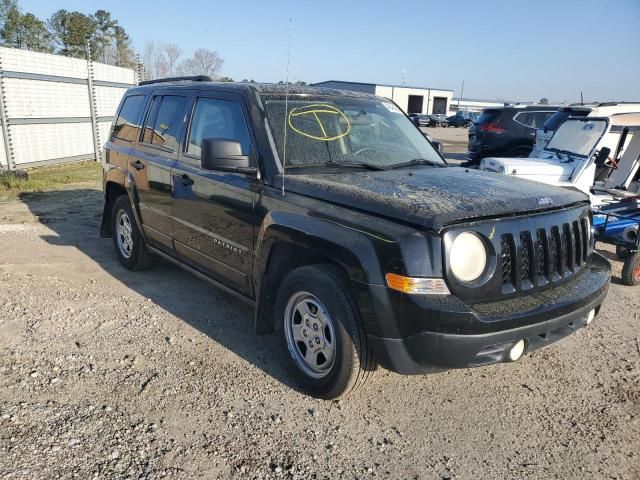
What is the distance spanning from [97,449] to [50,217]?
6.28m

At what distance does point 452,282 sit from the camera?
269 cm

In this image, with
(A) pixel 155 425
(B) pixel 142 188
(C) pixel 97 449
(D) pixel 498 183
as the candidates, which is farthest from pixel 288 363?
(B) pixel 142 188

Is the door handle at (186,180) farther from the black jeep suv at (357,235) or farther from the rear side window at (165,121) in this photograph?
the rear side window at (165,121)

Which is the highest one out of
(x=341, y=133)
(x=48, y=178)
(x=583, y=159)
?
(x=341, y=133)

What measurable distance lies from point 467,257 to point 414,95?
6536 centimetres

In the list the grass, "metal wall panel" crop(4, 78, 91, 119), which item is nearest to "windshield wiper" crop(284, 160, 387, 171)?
the grass

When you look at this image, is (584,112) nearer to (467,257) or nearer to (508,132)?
(508,132)

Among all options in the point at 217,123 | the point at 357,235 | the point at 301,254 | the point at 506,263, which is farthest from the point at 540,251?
the point at 217,123

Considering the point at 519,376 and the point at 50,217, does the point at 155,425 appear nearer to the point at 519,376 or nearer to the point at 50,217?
the point at 519,376

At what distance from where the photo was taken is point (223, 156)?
341cm

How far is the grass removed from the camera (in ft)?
33.8

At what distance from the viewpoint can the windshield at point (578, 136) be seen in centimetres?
743

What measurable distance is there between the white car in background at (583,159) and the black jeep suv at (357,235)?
136 inches

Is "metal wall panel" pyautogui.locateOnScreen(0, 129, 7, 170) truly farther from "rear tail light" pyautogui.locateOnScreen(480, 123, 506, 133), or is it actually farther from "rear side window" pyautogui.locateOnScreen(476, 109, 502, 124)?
"rear side window" pyautogui.locateOnScreen(476, 109, 502, 124)
